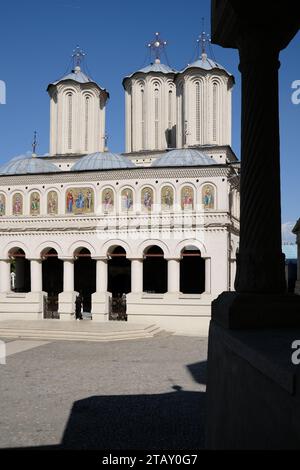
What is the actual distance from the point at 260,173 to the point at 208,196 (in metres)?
16.6

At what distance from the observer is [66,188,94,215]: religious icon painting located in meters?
21.9

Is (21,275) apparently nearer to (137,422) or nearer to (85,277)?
(85,277)

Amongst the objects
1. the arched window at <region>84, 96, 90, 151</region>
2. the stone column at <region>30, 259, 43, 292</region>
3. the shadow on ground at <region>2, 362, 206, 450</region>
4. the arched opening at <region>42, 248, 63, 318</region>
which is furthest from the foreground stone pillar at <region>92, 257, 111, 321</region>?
the shadow on ground at <region>2, 362, 206, 450</region>

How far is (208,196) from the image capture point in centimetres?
2083

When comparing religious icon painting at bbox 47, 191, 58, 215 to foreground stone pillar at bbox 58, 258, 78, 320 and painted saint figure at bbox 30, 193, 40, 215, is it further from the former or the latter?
foreground stone pillar at bbox 58, 258, 78, 320

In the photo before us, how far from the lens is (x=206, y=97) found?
2608 cm

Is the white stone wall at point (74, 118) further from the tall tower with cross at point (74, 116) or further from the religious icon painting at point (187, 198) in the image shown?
the religious icon painting at point (187, 198)

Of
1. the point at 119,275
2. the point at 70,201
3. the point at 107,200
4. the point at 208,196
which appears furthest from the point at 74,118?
the point at 208,196

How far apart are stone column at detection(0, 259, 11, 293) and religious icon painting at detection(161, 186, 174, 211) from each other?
7944mm

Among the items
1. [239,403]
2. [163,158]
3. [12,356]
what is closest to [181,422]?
[239,403]

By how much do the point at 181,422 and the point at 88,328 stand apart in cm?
1143

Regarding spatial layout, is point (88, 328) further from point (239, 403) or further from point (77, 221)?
point (239, 403)

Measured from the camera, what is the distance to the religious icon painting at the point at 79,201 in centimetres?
2194

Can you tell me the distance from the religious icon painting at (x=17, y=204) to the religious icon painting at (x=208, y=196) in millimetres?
8554
